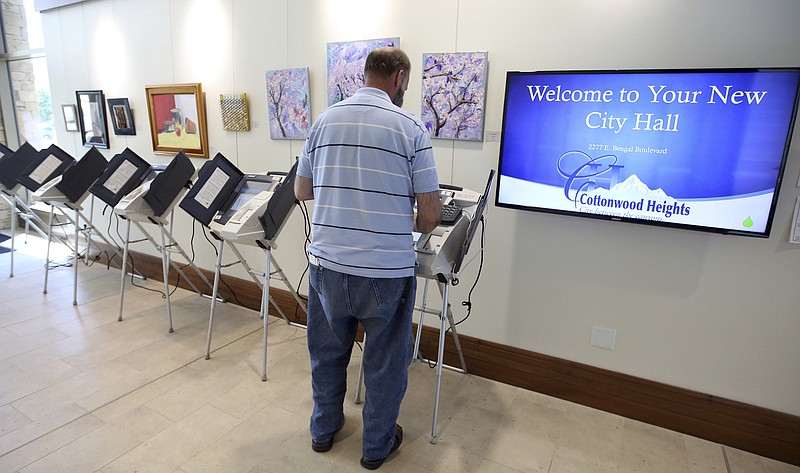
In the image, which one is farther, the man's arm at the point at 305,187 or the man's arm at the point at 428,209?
the man's arm at the point at 305,187

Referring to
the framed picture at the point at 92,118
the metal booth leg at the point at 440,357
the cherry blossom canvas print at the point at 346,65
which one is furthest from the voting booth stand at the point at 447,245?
the framed picture at the point at 92,118

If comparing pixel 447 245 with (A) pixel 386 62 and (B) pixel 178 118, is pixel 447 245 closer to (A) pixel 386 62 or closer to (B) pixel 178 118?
(A) pixel 386 62

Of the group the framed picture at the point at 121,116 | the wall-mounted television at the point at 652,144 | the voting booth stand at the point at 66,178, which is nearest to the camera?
the wall-mounted television at the point at 652,144

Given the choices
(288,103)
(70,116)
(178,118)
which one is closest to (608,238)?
(288,103)

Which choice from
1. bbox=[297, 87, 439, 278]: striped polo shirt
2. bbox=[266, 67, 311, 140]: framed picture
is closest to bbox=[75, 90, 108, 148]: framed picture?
bbox=[266, 67, 311, 140]: framed picture

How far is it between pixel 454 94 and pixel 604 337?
5.08 ft

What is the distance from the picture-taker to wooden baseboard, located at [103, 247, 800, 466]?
6.96ft

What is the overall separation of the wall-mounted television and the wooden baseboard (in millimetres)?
876

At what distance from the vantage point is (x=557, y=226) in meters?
2.41

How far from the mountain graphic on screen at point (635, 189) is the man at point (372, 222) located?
967 millimetres

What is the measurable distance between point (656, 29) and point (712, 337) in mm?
1471

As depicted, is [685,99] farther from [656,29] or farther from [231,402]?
[231,402]

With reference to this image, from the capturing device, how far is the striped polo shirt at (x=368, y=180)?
158 centimetres

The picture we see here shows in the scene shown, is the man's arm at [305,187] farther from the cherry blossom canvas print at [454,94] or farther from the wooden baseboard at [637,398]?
the wooden baseboard at [637,398]
